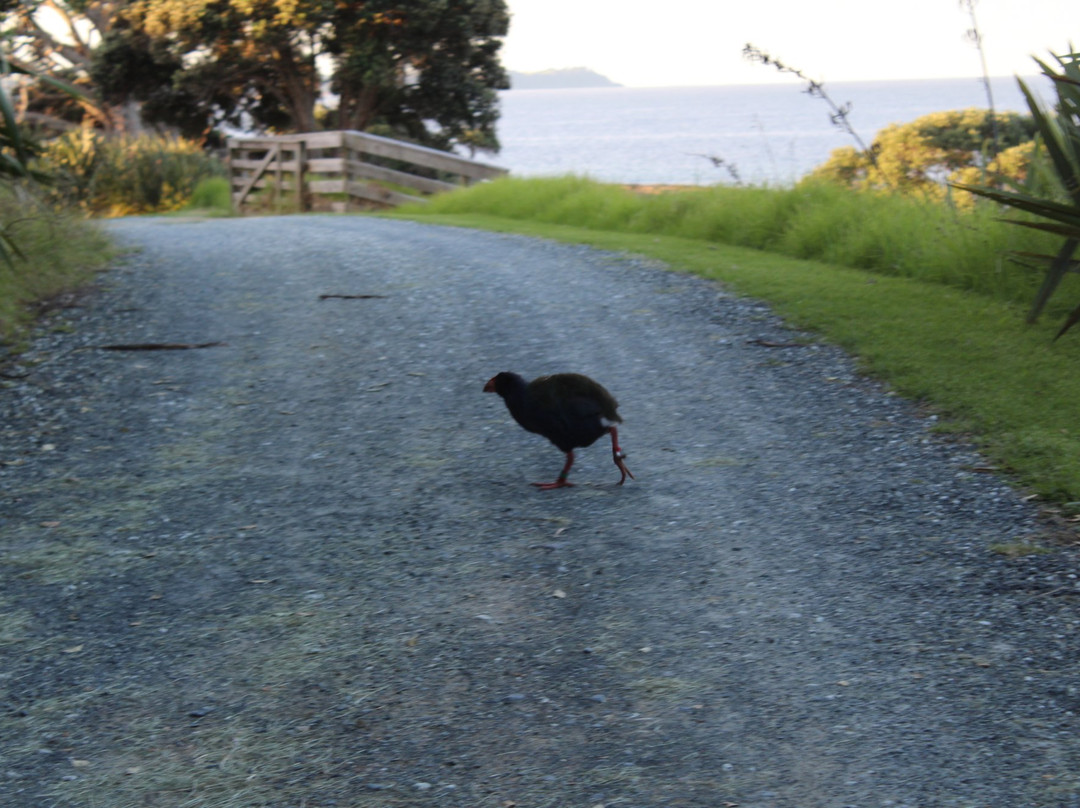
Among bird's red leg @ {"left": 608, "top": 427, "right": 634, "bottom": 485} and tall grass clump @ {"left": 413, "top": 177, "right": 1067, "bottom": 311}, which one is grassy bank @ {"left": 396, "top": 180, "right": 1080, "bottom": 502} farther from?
bird's red leg @ {"left": 608, "top": 427, "right": 634, "bottom": 485}

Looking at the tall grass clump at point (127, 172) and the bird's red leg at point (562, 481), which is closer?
the bird's red leg at point (562, 481)

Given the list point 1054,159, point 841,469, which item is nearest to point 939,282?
point 1054,159

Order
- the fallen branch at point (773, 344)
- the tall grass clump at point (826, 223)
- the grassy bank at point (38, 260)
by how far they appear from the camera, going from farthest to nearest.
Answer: the tall grass clump at point (826, 223)
the grassy bank at point (38, 260)
the fallen branch at point (773, 344)

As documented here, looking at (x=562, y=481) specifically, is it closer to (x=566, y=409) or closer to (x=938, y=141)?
(x=566, y=409)

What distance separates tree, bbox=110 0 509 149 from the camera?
2139 cm

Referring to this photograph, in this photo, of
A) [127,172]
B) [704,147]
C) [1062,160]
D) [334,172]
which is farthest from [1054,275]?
[704,147]

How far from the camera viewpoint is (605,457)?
5.65 meters

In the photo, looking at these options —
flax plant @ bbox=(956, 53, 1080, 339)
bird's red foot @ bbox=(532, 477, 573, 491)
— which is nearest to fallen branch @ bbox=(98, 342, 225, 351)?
bird's red foot @ bbox=(532, 477, 573, 491)

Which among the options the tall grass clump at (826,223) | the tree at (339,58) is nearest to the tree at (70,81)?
the tree at (339,58)

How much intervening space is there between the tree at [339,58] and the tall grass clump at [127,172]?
1820mm

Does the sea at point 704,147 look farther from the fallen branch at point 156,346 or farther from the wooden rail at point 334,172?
the fallen branch at point 156,346

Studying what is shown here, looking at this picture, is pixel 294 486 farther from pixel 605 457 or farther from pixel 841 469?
pixel 841 469

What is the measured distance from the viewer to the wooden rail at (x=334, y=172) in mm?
17984

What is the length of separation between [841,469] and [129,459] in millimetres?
3760
